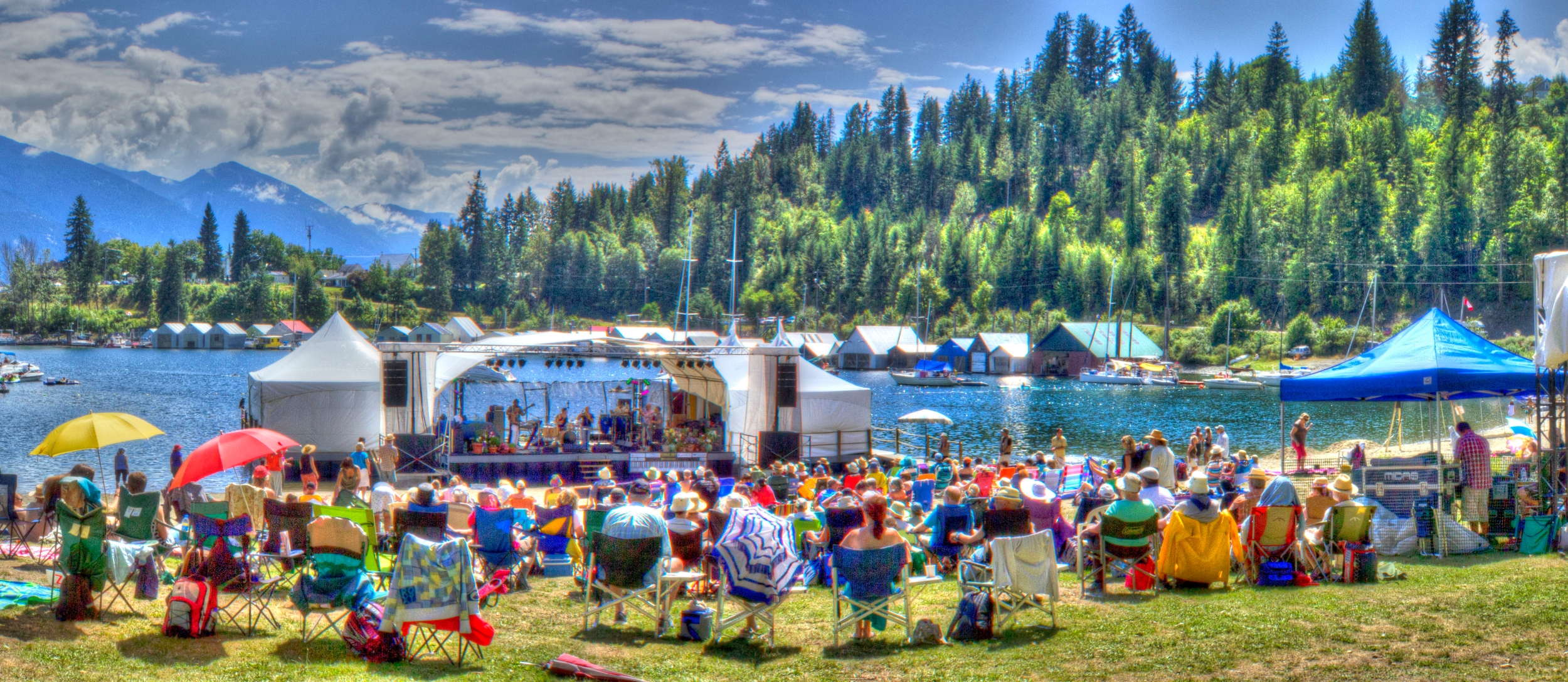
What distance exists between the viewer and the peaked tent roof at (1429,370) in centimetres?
1119

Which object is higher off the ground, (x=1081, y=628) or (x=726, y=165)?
(x=726, y=165)

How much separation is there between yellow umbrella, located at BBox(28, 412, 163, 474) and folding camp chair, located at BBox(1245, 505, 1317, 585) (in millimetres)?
10574

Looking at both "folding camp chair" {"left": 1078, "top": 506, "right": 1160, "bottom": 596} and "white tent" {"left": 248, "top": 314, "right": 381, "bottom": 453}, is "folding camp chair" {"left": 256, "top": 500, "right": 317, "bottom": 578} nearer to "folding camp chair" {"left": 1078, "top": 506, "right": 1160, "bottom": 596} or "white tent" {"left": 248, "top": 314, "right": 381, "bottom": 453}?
"folding camp chair" {"left": 1078, "top": 506, "right": 1160, "bottom": 596}

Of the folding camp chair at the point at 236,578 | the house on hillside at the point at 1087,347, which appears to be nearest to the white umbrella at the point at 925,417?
the folding camp chair at the point at 236,578

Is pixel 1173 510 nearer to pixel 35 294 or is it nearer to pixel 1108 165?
pixel 1108 165

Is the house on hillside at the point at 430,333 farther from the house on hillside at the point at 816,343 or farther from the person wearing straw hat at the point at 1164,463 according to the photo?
the person wearing straw hat at the point at 1164,463

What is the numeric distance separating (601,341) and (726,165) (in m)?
141

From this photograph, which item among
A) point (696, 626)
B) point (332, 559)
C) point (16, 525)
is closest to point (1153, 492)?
point (696, 626)

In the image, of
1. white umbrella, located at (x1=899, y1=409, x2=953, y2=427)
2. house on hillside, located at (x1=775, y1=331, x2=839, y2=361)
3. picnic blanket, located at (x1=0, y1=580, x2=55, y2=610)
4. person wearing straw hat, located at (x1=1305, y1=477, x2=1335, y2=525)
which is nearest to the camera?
picnic blanket, located at (x1=0, y1=580, x2=55, y2=610)

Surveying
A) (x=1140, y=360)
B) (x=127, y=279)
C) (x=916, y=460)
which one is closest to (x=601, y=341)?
(x=916, y=460)

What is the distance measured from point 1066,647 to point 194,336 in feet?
429

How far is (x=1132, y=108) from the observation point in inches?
5443

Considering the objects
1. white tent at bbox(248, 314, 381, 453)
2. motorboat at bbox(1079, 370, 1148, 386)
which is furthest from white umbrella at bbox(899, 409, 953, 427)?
motorboat at bbox(1079, 370, 1148, 386)

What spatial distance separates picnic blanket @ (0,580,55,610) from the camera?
693 cm
